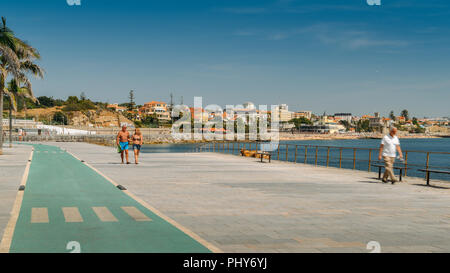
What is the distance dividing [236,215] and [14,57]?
69.1 ft

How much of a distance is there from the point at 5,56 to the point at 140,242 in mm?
22097

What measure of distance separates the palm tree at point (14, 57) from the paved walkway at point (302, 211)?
1333 cm

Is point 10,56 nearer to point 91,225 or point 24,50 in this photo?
point 24,50

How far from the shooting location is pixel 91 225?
299 inches

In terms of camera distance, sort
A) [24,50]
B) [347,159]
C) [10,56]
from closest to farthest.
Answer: [10,56] < [24,50] < [347,159]

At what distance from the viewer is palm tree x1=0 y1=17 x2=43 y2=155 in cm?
2486

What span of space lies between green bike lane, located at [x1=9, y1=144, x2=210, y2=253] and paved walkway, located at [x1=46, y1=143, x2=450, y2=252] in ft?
1.67

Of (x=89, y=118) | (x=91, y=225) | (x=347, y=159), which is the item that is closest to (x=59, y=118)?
(x=89, y=118)

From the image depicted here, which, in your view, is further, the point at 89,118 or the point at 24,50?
the point at 89,118

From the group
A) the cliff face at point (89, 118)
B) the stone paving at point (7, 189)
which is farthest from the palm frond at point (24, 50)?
the cliff face at point (89, 118)

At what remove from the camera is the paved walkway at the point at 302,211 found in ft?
21.7

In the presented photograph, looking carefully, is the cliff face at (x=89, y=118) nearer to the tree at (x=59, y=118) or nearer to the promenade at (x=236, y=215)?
the tree at (x=59, y=118)

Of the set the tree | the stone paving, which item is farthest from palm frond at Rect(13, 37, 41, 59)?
the tree

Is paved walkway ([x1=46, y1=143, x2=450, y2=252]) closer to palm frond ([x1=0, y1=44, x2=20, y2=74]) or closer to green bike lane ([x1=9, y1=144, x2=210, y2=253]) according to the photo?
green bike lane ([x1=9, y1=144, x2=210, y2=253])
